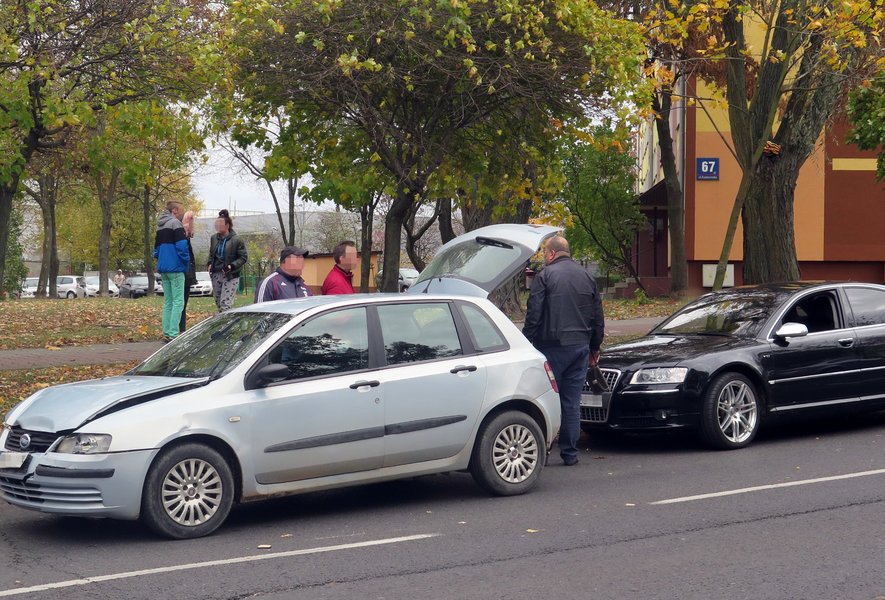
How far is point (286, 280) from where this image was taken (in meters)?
10.4

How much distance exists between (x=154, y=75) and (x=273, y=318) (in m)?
8.39

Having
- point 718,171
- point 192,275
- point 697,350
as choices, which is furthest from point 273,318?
point 718,171

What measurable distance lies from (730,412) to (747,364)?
48 cm

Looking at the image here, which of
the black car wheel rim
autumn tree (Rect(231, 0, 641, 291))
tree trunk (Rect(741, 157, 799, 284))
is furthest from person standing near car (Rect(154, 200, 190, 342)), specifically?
tree trunk (Rect(741, 157, 799, 284))

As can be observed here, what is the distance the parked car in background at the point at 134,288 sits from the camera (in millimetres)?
61750

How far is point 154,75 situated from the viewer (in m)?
15.2

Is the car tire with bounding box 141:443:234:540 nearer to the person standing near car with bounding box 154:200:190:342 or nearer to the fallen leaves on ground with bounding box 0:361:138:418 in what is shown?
the fallen leaves on ground with bounding box 0:361:138:418

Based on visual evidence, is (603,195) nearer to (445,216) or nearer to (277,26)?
(445,216)

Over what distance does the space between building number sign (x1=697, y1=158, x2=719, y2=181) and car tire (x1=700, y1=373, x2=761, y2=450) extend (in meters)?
23.5

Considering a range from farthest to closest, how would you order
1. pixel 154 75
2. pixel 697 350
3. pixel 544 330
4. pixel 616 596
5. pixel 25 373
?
pixel 154 75
pixel 25 373
pixel 697 350
pixel 544 330
pixel 616 596

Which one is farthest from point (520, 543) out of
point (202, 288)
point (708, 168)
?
point (202, 288)

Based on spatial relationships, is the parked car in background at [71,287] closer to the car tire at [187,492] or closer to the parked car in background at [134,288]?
the parked car in background at [134,288]

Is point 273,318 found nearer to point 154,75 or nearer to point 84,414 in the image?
point 84,414

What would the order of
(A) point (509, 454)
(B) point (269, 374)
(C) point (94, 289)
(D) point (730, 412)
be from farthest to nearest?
1. (C) point (94, 289)
2. (D) point (730, 412)
3. (A) point (509, 454)
4. (B) point (269, 374)
